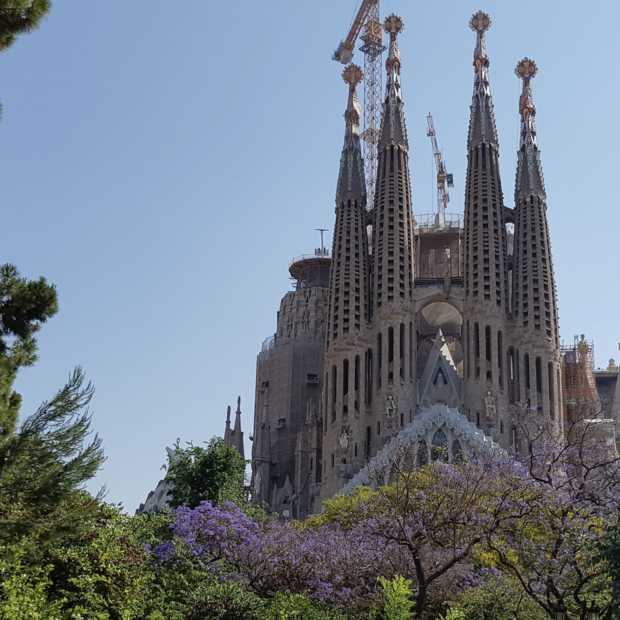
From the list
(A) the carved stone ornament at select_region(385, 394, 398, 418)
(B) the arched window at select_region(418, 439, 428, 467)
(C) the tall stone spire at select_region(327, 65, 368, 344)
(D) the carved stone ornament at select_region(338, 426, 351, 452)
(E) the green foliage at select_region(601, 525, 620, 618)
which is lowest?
(E) the green foliage at select_region(601, 525, 620, 618)

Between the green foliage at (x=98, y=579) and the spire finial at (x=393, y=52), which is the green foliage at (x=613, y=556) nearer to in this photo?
the green foliage at (x=98, y=579)

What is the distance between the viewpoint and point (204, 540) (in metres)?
32.2

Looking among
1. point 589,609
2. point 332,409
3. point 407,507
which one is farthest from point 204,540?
point 332,409

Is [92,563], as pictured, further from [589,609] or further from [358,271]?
[358,271]

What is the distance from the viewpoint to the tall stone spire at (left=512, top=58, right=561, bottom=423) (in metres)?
67.0

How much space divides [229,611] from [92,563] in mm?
3312

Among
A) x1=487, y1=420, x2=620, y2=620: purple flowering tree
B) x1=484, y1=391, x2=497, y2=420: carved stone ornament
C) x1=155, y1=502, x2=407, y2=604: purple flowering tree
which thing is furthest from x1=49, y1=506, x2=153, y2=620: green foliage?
x1=484, y1=391, x2=497, y2=420: carved stone ornament

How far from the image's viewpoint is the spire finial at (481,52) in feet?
247

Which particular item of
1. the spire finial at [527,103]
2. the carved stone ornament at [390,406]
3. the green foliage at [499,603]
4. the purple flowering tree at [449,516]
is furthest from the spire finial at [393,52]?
the green foliage at [499,603]

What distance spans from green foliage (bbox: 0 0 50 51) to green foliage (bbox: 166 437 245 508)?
24792 millimetres

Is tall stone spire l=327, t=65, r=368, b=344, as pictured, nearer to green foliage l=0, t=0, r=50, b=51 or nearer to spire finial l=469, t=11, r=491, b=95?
spire finial l=469, t=11, r=491, b=95

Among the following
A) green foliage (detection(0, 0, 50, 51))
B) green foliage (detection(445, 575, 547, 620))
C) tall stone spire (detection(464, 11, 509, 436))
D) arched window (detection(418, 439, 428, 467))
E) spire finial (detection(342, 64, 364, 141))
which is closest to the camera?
green foliage (detection(0, 0, 50, 51))

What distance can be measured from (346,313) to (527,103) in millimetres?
19403

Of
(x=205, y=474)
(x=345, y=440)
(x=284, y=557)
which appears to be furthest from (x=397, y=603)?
(x=345, y=440)
